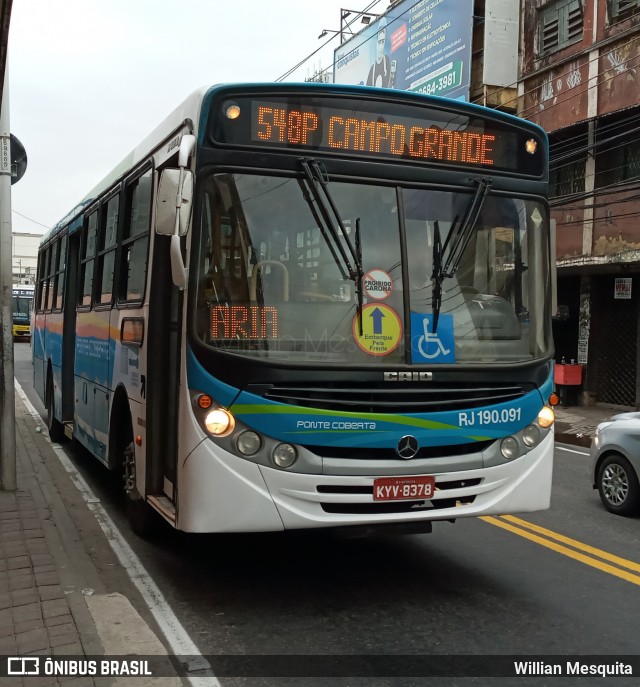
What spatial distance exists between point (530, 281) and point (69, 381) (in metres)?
6.83

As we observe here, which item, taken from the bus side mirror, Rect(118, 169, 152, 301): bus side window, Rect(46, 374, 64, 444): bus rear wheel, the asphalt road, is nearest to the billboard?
Rect(46, 374, 64, 444): bus rear wheel

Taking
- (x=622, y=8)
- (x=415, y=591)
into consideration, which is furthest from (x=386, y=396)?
(x=622, y=8)

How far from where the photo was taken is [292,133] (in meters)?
4.95

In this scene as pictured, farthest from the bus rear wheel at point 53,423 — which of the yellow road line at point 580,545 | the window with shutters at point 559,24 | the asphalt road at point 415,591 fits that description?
the window with shutters at point 559,24

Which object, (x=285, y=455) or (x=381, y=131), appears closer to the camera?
(x=285, y=455)

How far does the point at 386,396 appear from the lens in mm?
4812

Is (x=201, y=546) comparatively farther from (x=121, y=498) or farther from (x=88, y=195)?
(x=88, y=195)

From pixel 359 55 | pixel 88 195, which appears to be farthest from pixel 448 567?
pixel 359 55

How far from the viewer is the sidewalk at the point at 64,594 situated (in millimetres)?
4141

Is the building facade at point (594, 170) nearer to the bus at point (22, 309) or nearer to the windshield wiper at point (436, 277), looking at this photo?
the windshield wiper at point (436, 277)

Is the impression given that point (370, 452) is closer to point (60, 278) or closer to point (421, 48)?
point (60, 278)

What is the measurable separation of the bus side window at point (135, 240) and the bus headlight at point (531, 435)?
2.96 metres

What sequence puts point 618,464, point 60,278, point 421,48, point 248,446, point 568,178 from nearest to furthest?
point 248,446 < point 618,464 < point 60,278 < point 568,178 < point 421,48

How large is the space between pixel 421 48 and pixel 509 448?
21.6 meters
